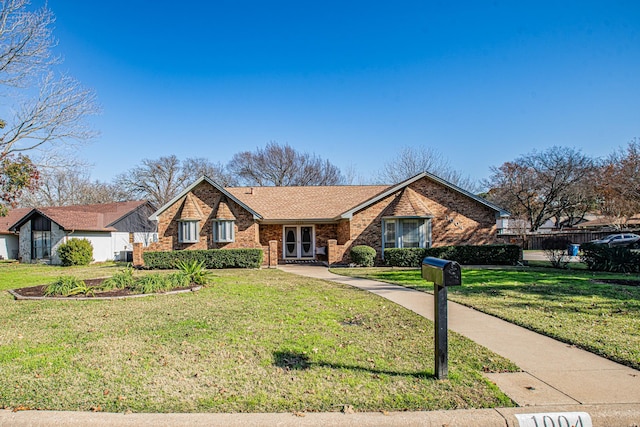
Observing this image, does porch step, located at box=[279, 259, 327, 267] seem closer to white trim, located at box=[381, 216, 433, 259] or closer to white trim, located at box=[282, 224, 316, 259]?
white trim, located at box=[282, 224, 316, 259]

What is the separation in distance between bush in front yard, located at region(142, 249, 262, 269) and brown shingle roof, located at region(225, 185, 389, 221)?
10.9ft

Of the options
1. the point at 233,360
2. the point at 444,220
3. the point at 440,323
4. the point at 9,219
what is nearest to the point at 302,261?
the point at 444,220

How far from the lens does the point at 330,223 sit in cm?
2306

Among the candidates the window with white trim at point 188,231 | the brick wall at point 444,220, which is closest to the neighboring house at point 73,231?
the window with white trim at point 188,231

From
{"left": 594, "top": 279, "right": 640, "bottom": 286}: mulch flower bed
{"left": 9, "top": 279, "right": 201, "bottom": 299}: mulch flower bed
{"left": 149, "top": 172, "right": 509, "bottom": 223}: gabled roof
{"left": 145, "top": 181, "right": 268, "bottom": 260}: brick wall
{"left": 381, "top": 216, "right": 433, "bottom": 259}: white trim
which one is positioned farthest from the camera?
{"left": 145, "top": 181, "right": 268, "bottom": 260}: brick wall

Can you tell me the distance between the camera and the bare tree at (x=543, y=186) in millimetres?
44312

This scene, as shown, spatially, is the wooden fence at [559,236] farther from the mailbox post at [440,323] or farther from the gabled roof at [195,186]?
the mailbox post at [440,323]

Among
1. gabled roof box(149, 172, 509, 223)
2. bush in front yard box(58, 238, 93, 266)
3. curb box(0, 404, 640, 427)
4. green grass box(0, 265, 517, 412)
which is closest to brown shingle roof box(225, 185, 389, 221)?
gabled roof box(149, 172, 509, 223)

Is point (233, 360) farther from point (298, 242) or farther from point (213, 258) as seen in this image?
point (298, 242)

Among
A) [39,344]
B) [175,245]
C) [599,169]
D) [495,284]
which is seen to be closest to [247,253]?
[175,245]

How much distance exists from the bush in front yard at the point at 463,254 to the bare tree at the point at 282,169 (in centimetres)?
2972

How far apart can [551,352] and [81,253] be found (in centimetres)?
2617

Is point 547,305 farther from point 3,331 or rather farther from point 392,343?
point 3,331

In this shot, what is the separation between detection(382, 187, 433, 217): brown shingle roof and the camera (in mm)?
19406
